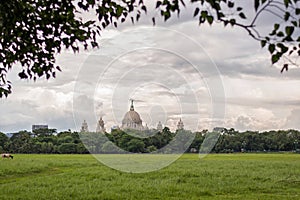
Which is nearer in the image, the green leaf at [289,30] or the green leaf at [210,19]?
the green leaf at [289,30]

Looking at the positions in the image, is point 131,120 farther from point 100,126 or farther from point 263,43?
point 263,43

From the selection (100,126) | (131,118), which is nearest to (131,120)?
(131,118)

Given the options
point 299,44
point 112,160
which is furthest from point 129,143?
point 299,44

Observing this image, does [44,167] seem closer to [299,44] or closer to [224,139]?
[299,44]

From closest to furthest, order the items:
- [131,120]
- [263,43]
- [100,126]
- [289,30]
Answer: [289,30] → [263,43] → [100,126] → [131,120]

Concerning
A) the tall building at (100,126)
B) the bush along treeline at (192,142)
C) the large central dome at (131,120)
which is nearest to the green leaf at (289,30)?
the tall building at (100,126)

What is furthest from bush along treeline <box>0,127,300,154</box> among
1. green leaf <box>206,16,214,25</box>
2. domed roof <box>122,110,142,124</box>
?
green leaf <box>206,16,214,25</box>

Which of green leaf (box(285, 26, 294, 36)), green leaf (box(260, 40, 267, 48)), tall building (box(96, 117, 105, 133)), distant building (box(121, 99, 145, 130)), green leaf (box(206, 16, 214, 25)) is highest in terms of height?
distant building (box(121, 99, 145, 130))

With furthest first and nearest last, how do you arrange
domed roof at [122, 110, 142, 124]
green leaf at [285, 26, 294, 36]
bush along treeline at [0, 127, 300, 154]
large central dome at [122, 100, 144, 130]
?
bush along treeline at [0, 127, 300, 154], large central dome at [122, 100, 144, 130], domed roof at [122, 110, 142, 124], green leaf at [285, 26, 294, 36]

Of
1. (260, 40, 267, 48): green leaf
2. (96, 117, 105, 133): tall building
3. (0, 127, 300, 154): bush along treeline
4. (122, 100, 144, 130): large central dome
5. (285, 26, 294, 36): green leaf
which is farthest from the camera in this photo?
(0, 127, 300, 154): bush along treeline

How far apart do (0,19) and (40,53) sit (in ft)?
3.50

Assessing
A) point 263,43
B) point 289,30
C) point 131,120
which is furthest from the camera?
point 131,120

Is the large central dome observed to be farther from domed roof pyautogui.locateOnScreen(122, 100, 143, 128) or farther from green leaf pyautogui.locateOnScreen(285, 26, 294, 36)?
green leaf pyautogui.locateOnScreen(285, 26, 294, 36)

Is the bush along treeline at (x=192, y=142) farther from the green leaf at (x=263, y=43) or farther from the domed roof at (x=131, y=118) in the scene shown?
the green leaf at (x=263, y=43)
